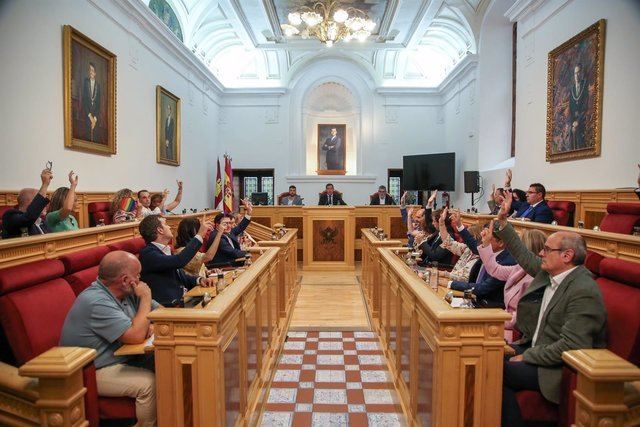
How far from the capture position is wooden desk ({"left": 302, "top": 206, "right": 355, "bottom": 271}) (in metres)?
9.05

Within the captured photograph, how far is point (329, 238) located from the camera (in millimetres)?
9102

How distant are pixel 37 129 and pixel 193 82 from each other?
6.36 metres

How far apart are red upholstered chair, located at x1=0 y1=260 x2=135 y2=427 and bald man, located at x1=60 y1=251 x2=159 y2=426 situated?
3.2 inches

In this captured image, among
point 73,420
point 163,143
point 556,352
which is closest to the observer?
point 73,420

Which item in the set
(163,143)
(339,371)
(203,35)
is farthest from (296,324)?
(203,35)

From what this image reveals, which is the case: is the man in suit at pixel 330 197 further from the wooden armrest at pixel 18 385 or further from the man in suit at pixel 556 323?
the wooden armrest at pixel 18 385

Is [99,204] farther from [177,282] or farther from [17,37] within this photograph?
[177,282]

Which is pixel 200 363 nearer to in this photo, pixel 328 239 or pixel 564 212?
pixel 564 212

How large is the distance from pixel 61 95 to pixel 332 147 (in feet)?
31.6

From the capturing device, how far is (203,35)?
11.5 meters

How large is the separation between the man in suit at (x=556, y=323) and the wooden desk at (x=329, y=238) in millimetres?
6558

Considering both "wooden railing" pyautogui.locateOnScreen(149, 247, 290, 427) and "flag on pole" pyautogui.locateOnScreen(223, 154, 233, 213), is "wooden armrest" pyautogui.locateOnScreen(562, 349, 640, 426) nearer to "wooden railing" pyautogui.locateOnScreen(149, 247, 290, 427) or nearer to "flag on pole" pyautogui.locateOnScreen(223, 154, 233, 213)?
"wooden railing" pyautogui.locateOnScreen(149, 247, 290, 427)

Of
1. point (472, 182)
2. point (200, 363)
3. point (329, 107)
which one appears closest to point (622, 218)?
point (200, 363)

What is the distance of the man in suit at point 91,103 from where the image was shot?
6613 millimetres
